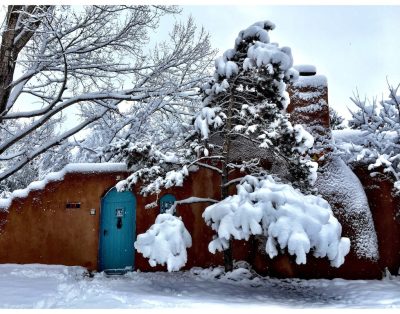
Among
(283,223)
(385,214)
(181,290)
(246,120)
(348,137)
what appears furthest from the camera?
(348,137)

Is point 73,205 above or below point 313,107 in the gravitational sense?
below

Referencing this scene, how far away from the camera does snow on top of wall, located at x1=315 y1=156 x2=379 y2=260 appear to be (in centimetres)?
880

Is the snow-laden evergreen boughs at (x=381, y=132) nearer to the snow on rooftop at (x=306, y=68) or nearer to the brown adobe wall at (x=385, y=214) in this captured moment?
the brown adobe wall at (x=385, y=214)

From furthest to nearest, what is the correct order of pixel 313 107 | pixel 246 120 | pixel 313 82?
pixel 313 82 < pixel 313 107 < pixel 246 120

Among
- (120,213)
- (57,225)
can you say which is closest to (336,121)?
(120,213)

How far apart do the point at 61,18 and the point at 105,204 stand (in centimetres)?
522

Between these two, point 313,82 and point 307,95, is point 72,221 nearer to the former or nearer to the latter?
point 307,95

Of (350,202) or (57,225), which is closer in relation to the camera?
(350,202)

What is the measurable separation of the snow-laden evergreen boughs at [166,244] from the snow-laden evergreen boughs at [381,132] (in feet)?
16.1

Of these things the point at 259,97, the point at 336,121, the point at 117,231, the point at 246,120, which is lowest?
the point at 117,231

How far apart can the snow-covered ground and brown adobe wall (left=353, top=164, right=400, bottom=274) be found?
652 mm

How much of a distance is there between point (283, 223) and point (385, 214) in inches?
206

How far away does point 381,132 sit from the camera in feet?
32.0

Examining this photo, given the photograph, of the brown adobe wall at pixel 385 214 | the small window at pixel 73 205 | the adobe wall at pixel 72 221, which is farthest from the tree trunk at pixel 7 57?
the brown adobe wall at pixel 385 214
